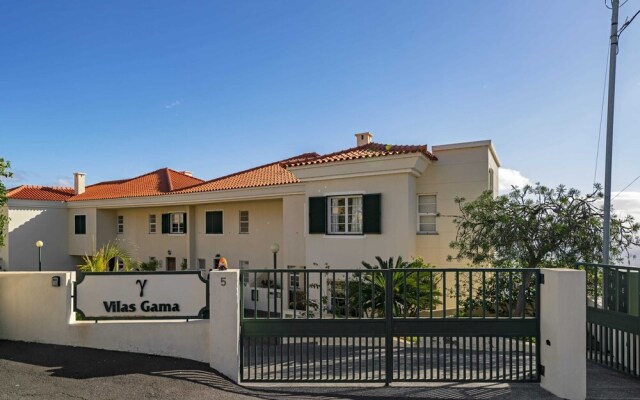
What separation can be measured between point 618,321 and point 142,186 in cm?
2410

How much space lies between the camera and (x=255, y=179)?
1828cm

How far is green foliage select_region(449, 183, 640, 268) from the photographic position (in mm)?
9672

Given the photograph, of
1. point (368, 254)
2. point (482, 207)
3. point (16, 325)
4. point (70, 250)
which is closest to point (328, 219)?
point (368, 254)

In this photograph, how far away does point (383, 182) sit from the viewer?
489 inches

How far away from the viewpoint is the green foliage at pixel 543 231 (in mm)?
9672

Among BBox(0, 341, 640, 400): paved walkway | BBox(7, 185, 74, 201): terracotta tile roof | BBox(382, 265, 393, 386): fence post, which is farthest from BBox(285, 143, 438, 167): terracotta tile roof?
BBox(7, 185, 74, 201): terracotta tile roof

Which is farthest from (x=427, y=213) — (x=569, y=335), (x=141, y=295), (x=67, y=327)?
(x=67, y=327)

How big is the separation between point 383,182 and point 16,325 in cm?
997

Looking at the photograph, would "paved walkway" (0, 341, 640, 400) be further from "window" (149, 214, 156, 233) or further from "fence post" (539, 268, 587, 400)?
"window" (149, 214, 156, 233)

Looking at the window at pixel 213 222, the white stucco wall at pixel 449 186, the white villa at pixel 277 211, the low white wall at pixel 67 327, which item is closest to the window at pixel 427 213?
the white villa at pixel 277 211

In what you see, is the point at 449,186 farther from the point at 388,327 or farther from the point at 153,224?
the point at 153,224

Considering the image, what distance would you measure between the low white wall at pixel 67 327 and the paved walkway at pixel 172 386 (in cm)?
29

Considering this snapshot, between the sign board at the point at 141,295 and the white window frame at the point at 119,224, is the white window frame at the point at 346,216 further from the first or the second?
the white window frame at the point at 119,224

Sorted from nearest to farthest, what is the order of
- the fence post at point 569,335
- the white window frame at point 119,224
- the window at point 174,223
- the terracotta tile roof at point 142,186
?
the fence post at point 569,335
the window at point 174,223
the terracotta tile roof at point 142,186
the white window frame at point 119,224
